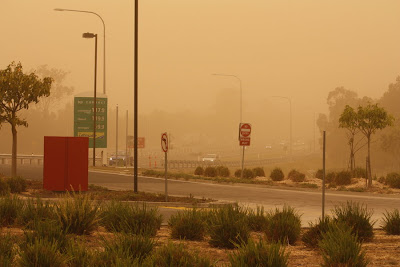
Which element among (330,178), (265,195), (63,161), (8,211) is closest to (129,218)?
(8,211)

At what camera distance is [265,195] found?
2514 cm

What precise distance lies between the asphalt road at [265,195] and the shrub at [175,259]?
860cm

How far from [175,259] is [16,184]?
15.1 m

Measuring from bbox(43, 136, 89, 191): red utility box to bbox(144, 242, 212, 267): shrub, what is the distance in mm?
14403

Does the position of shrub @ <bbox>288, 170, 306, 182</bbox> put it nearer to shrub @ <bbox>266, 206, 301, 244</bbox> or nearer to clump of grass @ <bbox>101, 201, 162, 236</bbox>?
clump of grass @ <bbox>101, 201, 162, 236</bbox>

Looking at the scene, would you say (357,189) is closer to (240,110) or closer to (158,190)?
(158,190)

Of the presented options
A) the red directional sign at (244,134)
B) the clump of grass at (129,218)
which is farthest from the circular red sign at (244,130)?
the clump of grass at (129,218)

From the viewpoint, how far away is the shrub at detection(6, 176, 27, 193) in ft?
71.9

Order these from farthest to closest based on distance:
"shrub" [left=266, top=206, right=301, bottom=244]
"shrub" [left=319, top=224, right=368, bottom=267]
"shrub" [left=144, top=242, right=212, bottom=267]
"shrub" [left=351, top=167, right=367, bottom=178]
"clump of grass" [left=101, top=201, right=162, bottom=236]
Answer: "shrub" [left=351, top=167, right=367, bottom=178] < "clump of grass" [left=101, top=201, right=162, bottom=236] < "shrub" [left=266, top=206, right=301, bottom=244] < "shrub" [left=319, top=224, right=368, bottom=267] < "shrub" [left=144, top=242, right=212, bottom=267]

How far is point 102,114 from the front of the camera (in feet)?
176

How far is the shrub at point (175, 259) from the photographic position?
7.72 meters

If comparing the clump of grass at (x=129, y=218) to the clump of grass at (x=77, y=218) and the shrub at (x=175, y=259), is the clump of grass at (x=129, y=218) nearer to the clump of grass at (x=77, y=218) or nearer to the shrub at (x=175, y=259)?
the clump of grass at (x=77, y=218)

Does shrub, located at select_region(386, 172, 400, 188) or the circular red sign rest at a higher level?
the circular red sign

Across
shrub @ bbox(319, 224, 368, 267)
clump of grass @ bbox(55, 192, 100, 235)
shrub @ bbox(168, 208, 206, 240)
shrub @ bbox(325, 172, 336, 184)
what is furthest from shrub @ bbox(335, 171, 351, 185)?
shrub @ bbox(319, 224, 368, 267)
